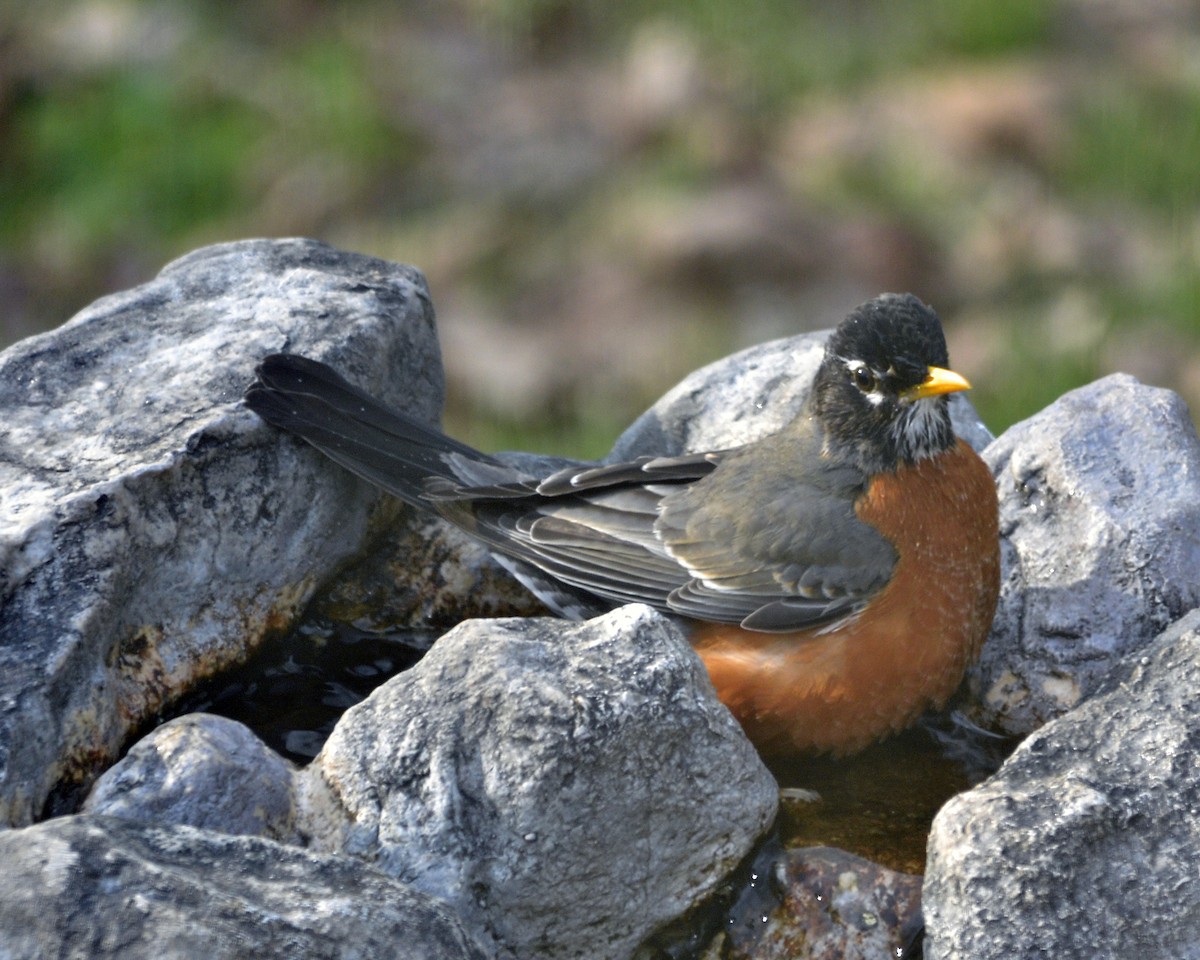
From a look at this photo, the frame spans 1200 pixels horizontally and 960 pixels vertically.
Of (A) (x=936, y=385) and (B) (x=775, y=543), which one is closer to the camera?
(A) (x=936, y=385)

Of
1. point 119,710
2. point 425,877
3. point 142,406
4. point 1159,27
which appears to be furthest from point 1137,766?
point 1159,27

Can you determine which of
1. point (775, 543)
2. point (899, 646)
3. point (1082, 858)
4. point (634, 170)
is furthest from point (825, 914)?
point (634, 170)

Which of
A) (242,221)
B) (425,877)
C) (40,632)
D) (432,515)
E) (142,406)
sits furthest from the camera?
(242,221)

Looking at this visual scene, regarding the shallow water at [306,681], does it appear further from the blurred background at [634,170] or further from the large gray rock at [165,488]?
the blurred background at [634,170]

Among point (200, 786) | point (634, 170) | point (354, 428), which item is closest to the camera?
point (200, 786)

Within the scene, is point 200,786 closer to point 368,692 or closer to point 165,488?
point 165,488

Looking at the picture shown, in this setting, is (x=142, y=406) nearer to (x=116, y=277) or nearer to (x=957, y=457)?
(x=957, y=457)

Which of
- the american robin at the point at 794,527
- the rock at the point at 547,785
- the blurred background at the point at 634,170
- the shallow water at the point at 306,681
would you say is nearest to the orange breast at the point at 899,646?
the american robin at the point at 794,527

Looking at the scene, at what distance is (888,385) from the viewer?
4.04m

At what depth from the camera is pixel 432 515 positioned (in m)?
4.49

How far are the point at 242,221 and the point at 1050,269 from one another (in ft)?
13.6

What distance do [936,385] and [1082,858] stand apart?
1.39 metres

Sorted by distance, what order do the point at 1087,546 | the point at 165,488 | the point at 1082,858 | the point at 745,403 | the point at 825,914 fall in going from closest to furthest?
the point at 1082,858 < the point at 825,914 < the point at 165,488 < the point at 1087,546 < the point at 745,403

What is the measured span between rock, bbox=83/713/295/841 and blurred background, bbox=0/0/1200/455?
4.06 m
